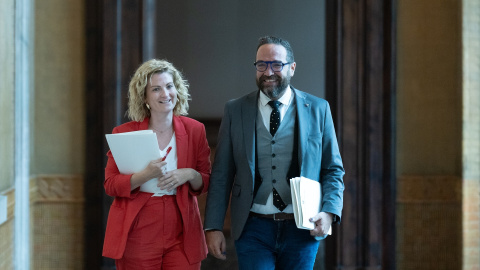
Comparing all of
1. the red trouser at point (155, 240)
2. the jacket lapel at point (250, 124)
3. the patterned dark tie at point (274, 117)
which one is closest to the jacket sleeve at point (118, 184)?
the red trouser at point (155, 240)

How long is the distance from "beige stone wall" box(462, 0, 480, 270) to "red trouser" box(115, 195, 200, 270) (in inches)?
96.1

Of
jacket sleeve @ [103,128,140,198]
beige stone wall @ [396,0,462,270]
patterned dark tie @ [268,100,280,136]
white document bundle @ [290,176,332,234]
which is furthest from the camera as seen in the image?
beige stone wall @ [396,0,462,270]

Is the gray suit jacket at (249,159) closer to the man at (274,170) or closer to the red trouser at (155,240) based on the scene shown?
the man at (274,170)

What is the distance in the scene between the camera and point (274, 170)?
8.97 feet

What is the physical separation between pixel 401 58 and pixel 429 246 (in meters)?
1.39

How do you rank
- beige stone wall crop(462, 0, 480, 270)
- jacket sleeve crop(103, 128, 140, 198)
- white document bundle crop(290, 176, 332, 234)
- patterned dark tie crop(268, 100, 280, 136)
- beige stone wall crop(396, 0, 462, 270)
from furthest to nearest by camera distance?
beige stone wall crop(396, 0, 462, 270)
beige stone wall crop(462, 0, 480, 270)
patterned dark tie crop(268, 100, 280, 136)
jacket sleeve crop(103, 128, 140, 198)
white document bundle crop(290, 176, 332, 234)

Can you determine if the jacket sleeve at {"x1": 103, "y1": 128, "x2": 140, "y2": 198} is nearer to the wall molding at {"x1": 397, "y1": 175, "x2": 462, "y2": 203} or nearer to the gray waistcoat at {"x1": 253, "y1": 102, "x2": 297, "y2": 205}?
the gray waistcoat at {"x1": 253, "y1": 102, "x2": 297, "y2": 205}

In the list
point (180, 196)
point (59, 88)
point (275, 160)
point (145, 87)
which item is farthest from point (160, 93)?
point (59, 88)

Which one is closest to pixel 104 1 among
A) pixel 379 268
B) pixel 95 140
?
pixel 95 140

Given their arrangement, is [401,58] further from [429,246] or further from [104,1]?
[104,1]

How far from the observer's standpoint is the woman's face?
9.04 ft

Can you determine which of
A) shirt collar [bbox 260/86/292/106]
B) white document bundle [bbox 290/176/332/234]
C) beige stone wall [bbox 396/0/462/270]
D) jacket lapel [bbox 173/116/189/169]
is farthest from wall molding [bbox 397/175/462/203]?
jacket lapel [bbox 173/116/189/169]

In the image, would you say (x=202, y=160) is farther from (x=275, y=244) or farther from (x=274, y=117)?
(x=275, y=244)

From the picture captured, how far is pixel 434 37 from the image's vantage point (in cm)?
460
